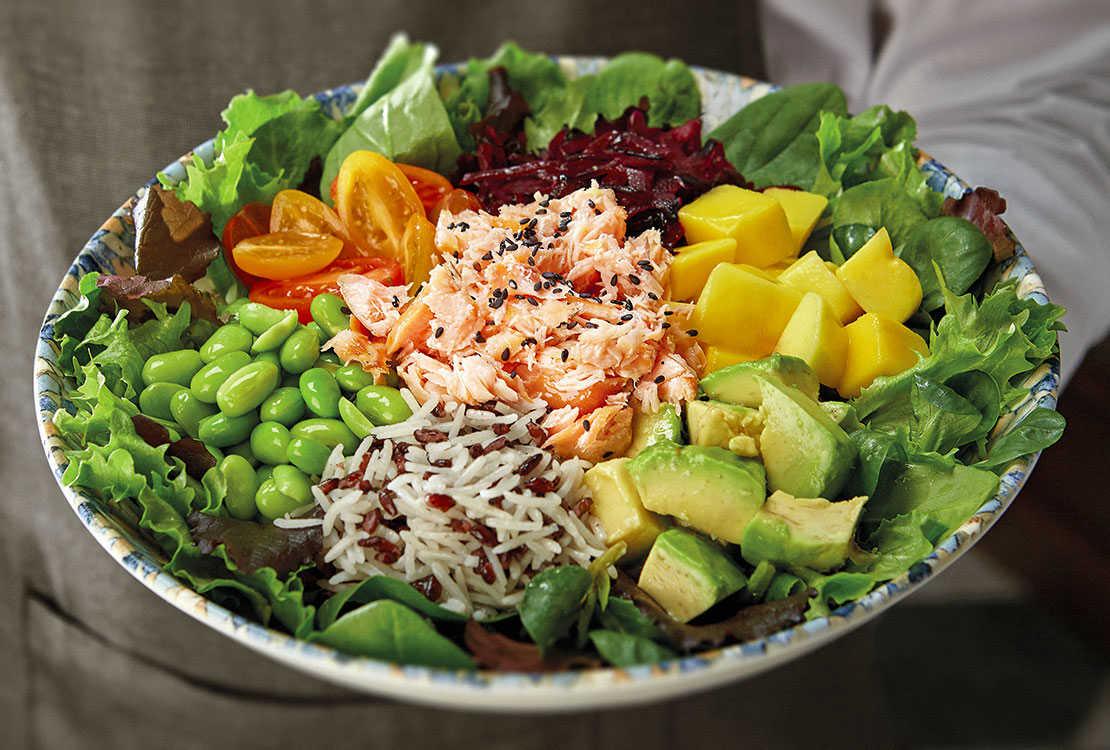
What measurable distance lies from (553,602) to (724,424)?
57 centimetres

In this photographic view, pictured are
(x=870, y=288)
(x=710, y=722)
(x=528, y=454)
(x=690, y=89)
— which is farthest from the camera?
(x=710, y=722)

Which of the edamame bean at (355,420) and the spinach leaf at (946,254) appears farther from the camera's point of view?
the spinach leaf at (946,254)

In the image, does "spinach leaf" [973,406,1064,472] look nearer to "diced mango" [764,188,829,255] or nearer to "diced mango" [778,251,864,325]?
"diced mango" [778,251,864,325]

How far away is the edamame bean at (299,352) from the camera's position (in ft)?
7.08

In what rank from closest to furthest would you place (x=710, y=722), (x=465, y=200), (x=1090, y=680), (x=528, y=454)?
(x=528, y=454) < (x=465, y=200) < (x=710, y=722) < (x=1090, y=680)

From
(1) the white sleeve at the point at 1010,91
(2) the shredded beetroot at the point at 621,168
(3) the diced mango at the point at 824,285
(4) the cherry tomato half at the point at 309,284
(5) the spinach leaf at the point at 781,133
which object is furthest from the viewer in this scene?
(1) the white sleeve at the point at 1010,91

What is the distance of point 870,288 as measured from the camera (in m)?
2.30

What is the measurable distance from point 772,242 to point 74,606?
3.25m

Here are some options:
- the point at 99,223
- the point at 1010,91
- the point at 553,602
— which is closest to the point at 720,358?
the point at 553,602

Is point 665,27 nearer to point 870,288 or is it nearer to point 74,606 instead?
point 870,288

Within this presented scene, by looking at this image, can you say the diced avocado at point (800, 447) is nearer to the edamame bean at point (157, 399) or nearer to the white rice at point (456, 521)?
the white rice at point (456, 521)

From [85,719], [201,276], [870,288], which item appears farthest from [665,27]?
[85,719]

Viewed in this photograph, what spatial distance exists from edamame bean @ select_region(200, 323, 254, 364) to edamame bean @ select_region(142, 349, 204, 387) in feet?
0.11

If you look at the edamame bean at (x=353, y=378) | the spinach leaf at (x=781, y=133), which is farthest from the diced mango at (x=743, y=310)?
the edamame bean at (x=353, y=378)
